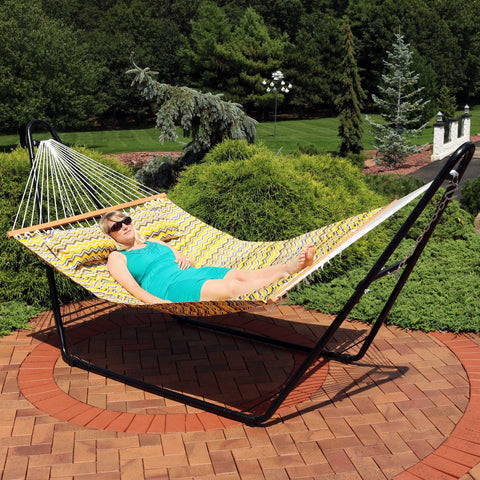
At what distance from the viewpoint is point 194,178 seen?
20.7ft

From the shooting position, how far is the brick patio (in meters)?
2.75

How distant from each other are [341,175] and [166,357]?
A: 335 centimetres

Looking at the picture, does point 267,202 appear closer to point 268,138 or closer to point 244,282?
point 244,282

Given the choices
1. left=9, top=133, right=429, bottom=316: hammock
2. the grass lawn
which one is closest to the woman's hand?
left=9, top=133, right=429, bottom=316: hammock

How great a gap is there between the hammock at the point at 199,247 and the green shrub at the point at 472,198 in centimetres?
557

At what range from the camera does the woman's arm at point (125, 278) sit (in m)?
3.58

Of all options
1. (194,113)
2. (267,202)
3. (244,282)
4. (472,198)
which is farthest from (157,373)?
(194,113)

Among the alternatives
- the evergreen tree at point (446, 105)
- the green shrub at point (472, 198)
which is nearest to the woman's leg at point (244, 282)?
the green shrub at point (472, 198)

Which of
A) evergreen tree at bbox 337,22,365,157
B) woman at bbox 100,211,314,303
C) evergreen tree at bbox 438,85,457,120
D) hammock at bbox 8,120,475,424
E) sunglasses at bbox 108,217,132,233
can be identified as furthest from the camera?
evergreen tree at bbox 438,85,457,120

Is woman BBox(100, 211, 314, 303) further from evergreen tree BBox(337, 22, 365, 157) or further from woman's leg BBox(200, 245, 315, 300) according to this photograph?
evergreen tree BBox(337, 22, 365, 157)

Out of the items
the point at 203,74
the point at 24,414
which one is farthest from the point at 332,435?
the point at 203,74

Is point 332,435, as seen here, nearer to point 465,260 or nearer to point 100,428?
point 100,428

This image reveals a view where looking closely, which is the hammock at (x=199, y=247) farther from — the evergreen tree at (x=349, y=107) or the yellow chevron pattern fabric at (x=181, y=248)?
the evergreen tree at (x=349, y=107)

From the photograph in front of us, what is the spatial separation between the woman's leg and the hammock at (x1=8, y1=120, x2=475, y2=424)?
6.1 inches
